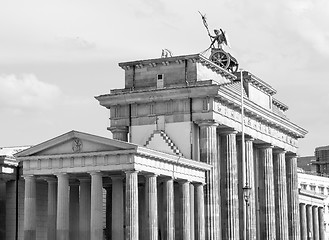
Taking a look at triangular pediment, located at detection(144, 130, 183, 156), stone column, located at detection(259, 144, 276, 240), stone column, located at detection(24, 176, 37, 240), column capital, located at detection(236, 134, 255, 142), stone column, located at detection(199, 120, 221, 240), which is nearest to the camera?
stone column, located at detection(24, 176, 37, 240)

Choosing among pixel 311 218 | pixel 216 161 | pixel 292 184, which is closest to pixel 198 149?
pixel 216 161

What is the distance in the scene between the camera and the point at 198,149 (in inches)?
3568

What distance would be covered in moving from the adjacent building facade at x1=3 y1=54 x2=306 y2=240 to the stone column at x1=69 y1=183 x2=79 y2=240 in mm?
103

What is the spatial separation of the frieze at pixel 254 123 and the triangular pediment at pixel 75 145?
65.1 ft

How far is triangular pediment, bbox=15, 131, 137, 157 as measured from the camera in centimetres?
7456

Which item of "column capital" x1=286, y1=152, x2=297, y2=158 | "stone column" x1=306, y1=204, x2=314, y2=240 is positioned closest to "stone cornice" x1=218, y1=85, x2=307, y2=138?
"column capital" x1=286, y1=152, x2=297, y2=158

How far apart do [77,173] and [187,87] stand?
65.0 ft

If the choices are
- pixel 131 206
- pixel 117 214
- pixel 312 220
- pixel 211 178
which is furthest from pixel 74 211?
pixel 312 220

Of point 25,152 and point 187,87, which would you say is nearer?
point 25,152

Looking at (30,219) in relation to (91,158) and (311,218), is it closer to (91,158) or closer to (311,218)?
(91,158)

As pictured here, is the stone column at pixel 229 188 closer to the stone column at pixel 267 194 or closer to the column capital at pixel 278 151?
the stone column at pixel 267 194

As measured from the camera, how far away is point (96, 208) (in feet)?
244

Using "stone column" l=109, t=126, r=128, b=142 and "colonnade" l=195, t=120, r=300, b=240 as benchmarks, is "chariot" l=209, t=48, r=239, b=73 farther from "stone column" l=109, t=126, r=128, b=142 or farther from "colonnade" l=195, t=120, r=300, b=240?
"stone column" l=109, t=126, r=128, b=142

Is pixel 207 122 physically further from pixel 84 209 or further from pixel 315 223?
pixel 315 223
